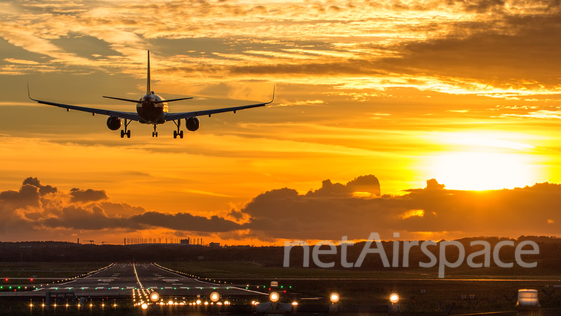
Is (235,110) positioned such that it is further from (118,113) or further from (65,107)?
(65,107)

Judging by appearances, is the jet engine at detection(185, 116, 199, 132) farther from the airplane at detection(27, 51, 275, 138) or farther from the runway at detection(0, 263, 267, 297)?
the runway at detection(0, 263, 267, 297)

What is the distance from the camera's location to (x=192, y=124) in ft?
232

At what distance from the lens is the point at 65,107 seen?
73.4m

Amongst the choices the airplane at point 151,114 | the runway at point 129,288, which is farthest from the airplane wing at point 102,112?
the runway at point 129,288

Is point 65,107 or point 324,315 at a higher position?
point 65,107

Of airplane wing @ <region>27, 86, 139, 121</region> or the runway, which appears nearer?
airplane wing @ <region>27, 86, 139, 121</region>

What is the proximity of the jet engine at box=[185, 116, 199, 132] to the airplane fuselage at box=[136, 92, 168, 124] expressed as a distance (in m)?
3.17

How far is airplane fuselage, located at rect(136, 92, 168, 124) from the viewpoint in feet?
221

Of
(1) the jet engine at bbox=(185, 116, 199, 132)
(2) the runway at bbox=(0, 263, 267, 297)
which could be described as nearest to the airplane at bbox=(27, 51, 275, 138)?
(1) the jet engine at bbox=(185, 116, 199, 132)

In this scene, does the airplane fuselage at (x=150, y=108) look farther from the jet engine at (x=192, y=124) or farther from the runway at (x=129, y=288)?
the runway at (x=129, y=288)

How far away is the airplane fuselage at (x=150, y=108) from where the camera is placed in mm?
67375

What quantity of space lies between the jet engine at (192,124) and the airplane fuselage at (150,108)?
Result: 3.17 metres

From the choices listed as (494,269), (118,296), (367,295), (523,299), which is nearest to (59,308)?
(118,296)

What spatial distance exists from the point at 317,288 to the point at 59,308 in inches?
1748
